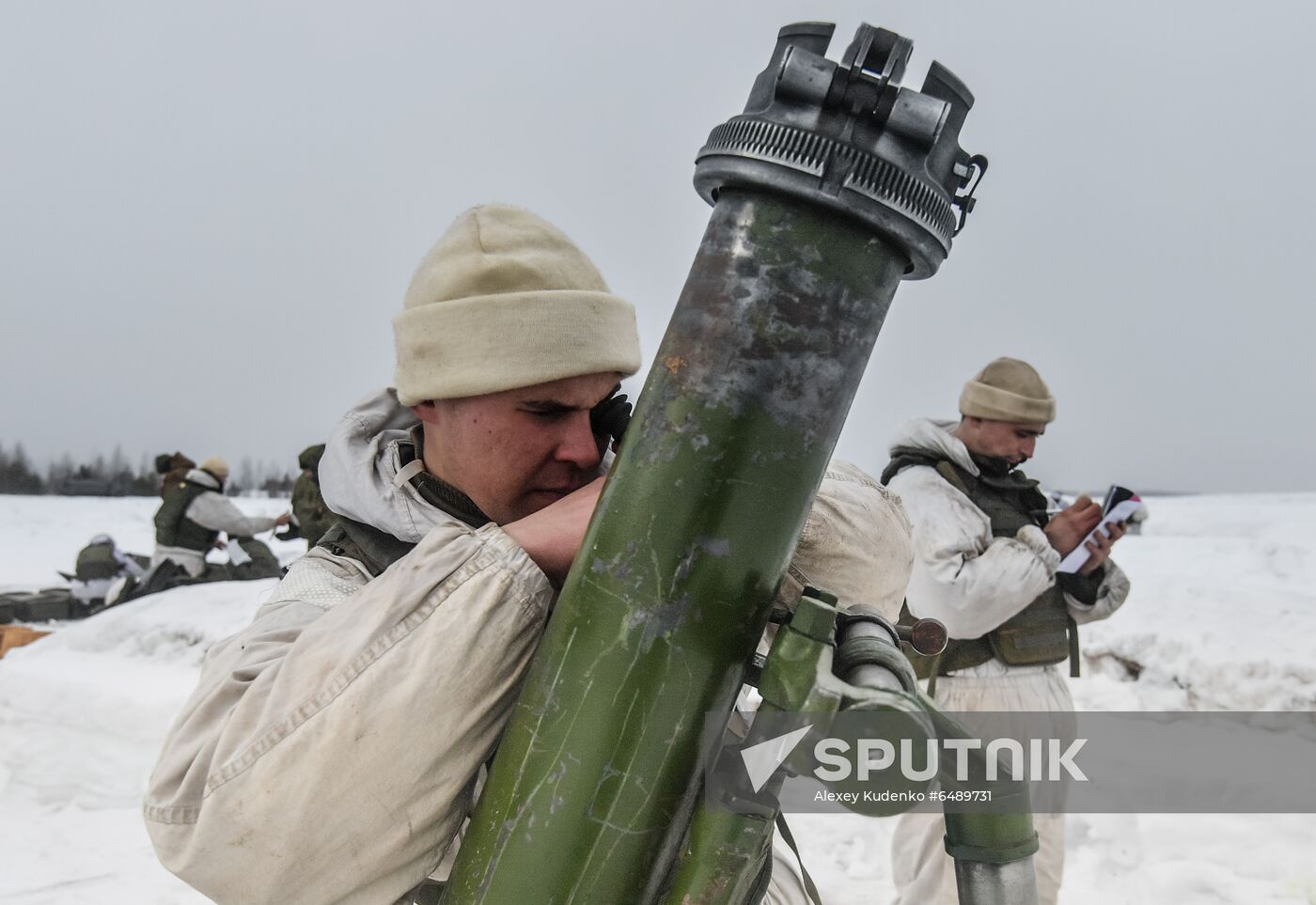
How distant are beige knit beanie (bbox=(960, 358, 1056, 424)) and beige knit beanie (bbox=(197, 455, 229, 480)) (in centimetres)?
804

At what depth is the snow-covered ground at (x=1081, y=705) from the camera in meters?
4.03

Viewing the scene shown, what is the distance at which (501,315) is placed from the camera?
128cm

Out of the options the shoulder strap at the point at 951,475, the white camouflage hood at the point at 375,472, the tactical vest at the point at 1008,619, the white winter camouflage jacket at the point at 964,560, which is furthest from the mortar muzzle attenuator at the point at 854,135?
the shoulder strap at the point at 951,475

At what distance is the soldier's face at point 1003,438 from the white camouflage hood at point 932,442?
7 centimetres

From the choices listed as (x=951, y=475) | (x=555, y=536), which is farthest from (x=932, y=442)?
(x=555, y=536)

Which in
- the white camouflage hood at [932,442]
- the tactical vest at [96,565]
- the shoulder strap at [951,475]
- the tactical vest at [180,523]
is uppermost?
the white camouflage hood at [932,442]

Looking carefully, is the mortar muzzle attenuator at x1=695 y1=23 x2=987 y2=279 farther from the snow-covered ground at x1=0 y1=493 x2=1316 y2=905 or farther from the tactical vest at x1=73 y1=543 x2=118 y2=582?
the tactical vest at x1=73 y1=543 x2=118 y2=582

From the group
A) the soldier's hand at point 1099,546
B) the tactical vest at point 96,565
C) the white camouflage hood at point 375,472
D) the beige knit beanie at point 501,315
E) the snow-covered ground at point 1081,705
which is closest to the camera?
the beige knit beanie at point 501,315

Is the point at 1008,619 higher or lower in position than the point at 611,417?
lower

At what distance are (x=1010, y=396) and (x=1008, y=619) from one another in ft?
3.00

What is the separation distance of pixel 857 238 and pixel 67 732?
648 cm

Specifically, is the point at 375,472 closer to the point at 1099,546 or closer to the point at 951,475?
the point at 951,475

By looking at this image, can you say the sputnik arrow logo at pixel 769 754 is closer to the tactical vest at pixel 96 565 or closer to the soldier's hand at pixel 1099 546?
the soldier's hand at pixel 1099 546

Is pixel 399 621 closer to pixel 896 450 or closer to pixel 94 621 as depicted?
pixel 896 450
